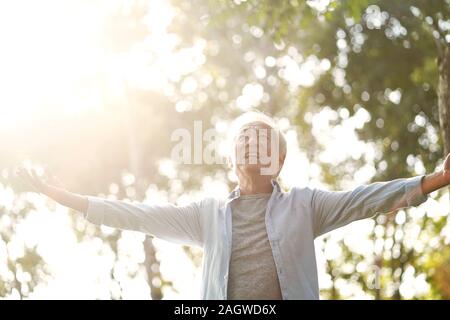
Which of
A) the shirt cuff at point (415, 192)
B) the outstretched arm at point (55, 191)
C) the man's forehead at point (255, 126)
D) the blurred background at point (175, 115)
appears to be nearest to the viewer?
the shirt cuff at point (415, 192)

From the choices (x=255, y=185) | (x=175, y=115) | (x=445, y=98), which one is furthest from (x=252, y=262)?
(x=175, y=115)

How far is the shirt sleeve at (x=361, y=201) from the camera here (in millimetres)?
4043

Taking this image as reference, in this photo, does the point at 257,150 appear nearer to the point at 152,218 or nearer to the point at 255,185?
the point at 255,185

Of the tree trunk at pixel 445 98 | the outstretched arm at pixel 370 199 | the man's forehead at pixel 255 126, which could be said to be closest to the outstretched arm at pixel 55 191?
the man's forehead at pixel 255 126

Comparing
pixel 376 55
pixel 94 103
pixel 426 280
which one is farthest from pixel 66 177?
pixel 426 280

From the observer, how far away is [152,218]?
4445 mm

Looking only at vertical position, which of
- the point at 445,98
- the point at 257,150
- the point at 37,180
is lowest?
the point at 37,180

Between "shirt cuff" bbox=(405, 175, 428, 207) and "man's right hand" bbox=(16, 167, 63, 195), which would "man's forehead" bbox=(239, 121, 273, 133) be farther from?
"man's right hand" bbox=(16, 167, 63, 195)

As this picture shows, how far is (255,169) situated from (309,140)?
50.2ft

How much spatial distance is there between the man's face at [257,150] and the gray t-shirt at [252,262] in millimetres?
292

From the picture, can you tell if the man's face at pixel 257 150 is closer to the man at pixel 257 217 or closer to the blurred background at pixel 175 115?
the man at pixel 257 217

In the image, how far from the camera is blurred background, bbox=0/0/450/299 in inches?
568

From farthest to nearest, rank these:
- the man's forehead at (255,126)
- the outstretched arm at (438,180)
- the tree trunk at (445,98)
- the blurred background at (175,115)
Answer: the blurred background at (175,115)
the tree trunk at (445,98)
the man's forehead at (255,126)
the outstretched arm at (438,180)

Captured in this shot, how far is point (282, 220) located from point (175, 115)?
15.5 metres
